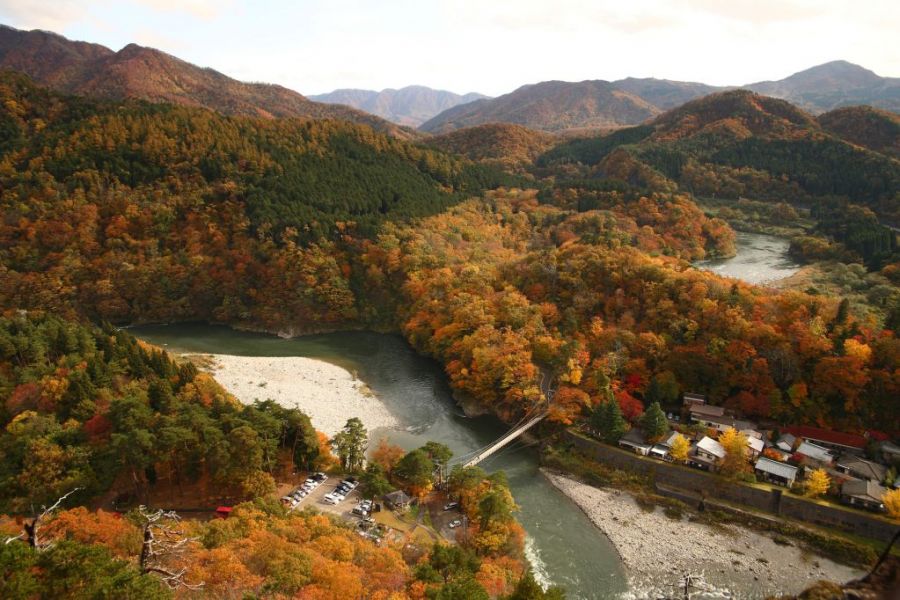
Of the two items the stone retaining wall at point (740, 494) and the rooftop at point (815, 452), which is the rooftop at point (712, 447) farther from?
the rooftop at point (815, 452)

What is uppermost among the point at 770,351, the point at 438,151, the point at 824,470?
the point at 438,151

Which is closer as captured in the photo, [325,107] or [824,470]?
[824,470]

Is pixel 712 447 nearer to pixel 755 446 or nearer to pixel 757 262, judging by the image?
pixel 755 446

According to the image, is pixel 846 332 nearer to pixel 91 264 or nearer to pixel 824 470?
pixel 824 470

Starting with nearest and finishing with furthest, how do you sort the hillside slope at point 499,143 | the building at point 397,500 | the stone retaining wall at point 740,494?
the stone retaining wall at point 740,494
the building at point 397,500
the hillside slope at point 499,143

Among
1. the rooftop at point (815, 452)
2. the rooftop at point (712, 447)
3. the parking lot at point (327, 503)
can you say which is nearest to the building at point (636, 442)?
the rooftop at point (712, 447)

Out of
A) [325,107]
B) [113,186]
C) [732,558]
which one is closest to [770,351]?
[732,558]

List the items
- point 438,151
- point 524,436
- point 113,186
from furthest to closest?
point 438,151 → point 113,186 → point 524,436
